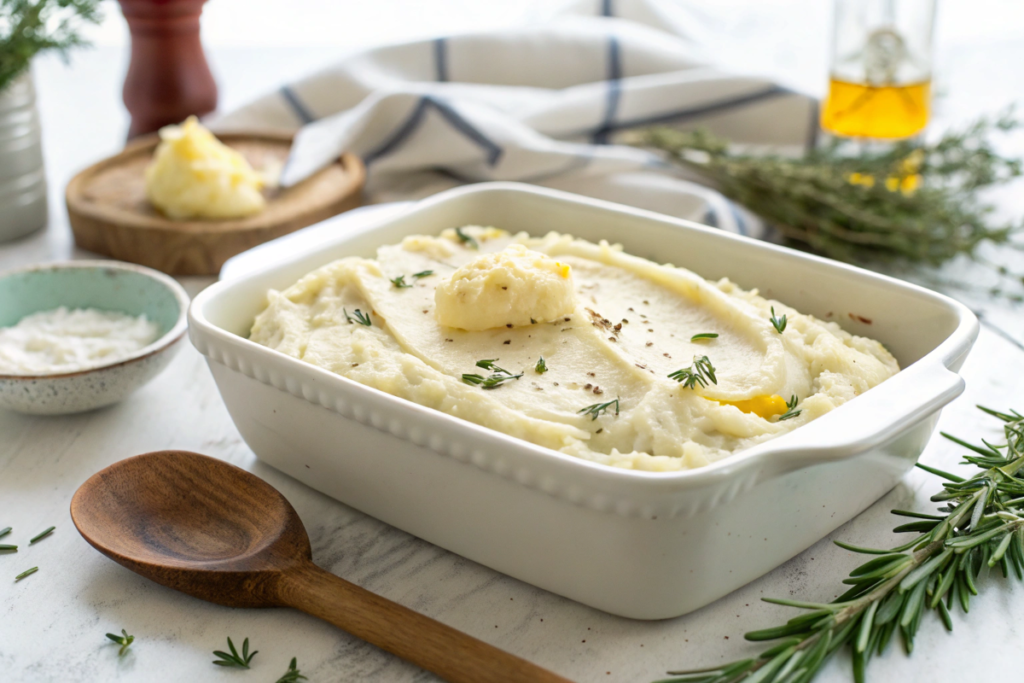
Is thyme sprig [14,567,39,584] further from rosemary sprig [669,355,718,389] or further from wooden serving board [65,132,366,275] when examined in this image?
wooden serving board [65,132,366,275]

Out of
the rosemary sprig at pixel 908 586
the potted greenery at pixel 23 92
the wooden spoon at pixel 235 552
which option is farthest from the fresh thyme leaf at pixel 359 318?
the potted greenery at pixel 23 92

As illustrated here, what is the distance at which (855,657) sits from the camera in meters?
1.39

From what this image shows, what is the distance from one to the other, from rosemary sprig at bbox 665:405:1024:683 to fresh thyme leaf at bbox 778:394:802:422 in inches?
8.9

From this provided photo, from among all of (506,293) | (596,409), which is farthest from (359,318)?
(596,409)

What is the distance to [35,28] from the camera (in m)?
2.82

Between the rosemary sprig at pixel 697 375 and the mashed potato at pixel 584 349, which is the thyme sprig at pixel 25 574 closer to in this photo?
the mashed potato at pixel 584 349

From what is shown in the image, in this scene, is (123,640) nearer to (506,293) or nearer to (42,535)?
(42,535)

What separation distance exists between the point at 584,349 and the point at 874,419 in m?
0.53

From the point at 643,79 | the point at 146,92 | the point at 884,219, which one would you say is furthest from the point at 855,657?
the point at 146,92

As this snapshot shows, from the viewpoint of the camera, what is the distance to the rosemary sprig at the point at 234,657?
1.43 meters

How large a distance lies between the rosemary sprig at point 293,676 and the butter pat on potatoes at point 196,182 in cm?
182

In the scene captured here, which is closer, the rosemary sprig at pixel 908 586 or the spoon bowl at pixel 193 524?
the rosemary sprig at pixel 908 586

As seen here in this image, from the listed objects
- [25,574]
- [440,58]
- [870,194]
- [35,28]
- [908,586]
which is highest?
[35,28]

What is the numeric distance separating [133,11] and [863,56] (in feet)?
8.02
